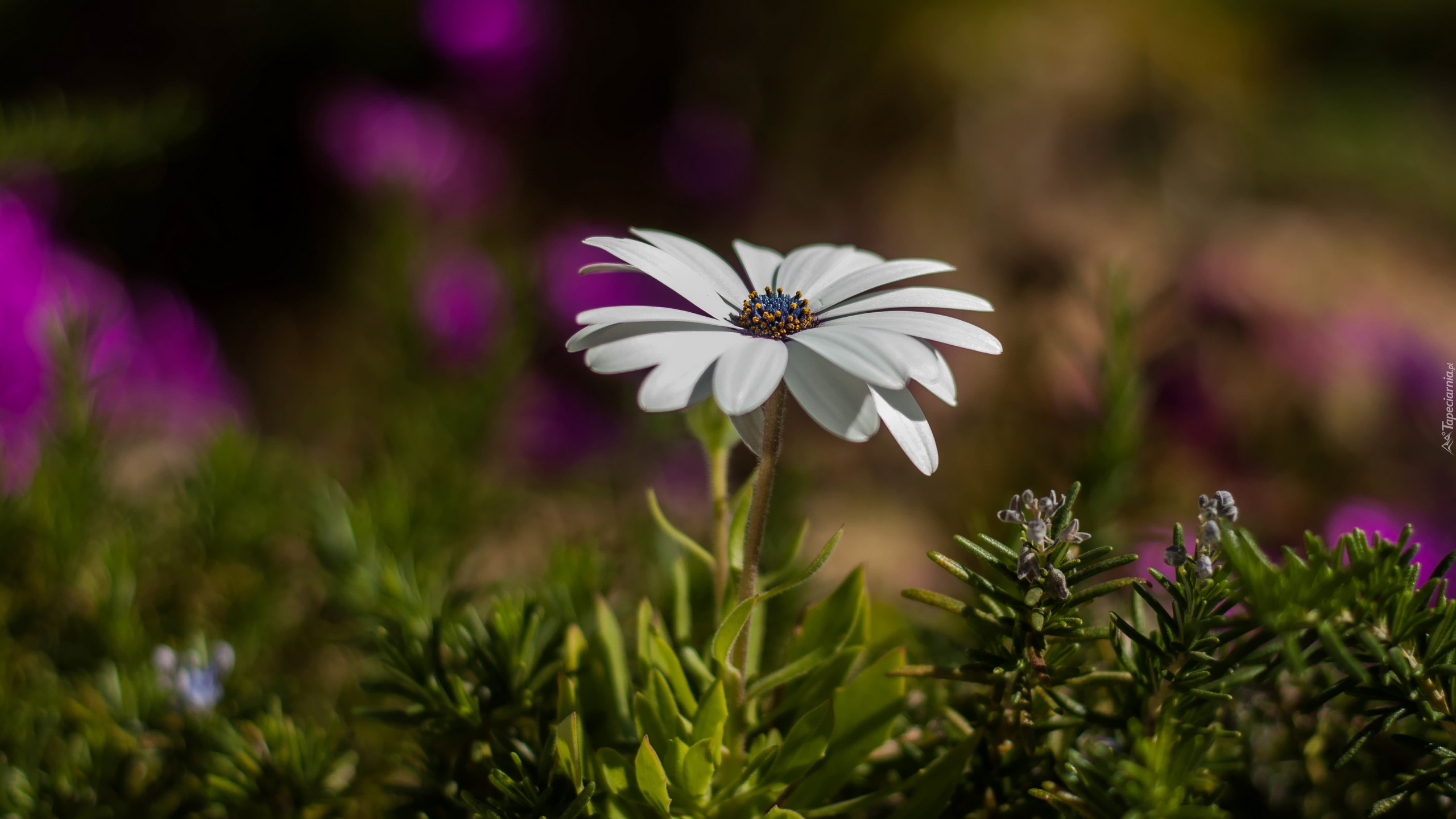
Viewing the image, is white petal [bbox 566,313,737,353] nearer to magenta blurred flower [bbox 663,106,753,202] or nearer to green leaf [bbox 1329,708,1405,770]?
green leaf [bbox 1329,708,1405,770]

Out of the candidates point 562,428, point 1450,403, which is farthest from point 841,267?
point 562,428

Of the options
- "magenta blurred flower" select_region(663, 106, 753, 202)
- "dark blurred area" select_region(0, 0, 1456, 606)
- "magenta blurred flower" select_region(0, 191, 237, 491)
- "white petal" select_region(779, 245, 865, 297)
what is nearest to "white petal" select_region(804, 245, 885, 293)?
"white petal" select_region(779, 245, 865, 297)

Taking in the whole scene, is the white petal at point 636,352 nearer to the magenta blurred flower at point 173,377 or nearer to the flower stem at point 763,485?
the flower stem at point 763,485

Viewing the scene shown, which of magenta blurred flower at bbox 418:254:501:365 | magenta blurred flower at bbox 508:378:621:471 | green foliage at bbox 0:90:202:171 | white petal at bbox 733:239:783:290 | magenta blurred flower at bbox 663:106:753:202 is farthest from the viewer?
magenta blurred flower at bbox 663:106:753:202

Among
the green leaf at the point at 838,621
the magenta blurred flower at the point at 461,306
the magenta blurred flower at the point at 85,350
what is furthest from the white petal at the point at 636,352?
the magenta blurred flower at the point at 461,306

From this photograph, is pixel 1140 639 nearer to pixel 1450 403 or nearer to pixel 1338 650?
pixel 1338 650
